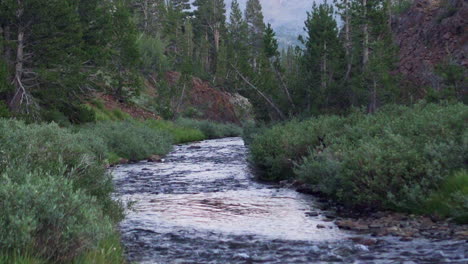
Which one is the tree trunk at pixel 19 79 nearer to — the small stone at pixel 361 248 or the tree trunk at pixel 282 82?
the tree trunk at pixel 282 82

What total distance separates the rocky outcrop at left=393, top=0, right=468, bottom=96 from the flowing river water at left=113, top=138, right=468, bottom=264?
19357 millimetres

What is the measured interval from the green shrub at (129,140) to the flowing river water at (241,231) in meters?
9.98

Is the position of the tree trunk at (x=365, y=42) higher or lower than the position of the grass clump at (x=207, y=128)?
higher

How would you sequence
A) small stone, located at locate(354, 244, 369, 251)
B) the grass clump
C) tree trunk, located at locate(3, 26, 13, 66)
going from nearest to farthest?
small stone, located at locate(354, 244, 369, 251) → tree trunk, located at locate(3, 26, 13, 66) → the grass clump

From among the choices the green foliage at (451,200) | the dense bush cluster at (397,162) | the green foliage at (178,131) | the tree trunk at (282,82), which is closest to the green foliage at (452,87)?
the dense bush cluster at (397,162)

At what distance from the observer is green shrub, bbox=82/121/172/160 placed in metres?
28.6

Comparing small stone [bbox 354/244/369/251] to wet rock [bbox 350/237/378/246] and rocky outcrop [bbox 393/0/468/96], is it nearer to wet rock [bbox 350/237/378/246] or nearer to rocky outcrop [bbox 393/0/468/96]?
wet rock [bbox 350/237/378/246]

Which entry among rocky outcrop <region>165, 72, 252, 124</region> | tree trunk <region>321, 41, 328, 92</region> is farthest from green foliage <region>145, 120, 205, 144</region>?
rocky outcrop <region>165, 72, 252, 124</region>

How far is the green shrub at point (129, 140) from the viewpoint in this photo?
28625 millimetres

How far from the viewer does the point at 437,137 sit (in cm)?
1337

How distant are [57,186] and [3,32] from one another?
2277 cm

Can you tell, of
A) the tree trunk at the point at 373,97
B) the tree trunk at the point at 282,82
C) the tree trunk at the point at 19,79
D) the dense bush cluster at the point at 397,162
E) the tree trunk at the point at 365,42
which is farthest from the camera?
the tree trunk at the point at 282,82

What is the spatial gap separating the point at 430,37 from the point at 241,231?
36234mm

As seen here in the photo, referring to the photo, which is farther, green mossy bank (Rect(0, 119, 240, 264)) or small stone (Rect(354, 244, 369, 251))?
small stone (Rect(354, 244, 369, 251))
